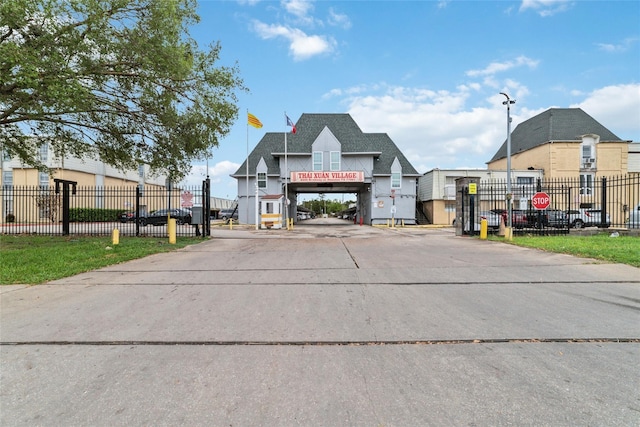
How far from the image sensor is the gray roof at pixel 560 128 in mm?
36344

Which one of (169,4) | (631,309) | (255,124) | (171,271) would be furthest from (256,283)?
(255,124)

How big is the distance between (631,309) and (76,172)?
46571mm

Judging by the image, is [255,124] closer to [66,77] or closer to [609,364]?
[66,77]

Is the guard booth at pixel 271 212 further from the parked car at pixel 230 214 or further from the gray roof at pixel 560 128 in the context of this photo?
the gray roof at pixel 560 128

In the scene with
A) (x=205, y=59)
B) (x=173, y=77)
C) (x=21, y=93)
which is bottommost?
(x=21, y=93)

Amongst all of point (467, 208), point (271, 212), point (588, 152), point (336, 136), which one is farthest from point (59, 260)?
point (588, 152)

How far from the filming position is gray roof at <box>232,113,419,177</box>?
118ft

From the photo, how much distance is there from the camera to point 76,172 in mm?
38125

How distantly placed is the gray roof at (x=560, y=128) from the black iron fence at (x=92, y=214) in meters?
37.2

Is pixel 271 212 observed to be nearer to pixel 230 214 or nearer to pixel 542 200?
pixel 542 200

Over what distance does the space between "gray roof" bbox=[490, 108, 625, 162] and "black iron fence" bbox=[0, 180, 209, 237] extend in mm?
37160

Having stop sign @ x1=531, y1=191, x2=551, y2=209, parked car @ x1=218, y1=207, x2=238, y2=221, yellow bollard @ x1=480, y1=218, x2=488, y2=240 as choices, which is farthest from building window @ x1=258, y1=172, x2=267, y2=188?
stop sign @ x1=531, y1=191, x2=551, y2=209

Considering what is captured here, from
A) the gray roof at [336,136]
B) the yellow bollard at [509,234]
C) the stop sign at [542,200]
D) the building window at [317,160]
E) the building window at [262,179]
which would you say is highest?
the gray roof at [336,136]

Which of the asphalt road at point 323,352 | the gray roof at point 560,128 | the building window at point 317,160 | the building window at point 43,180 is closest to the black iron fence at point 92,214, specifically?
the building window at point 43,180
